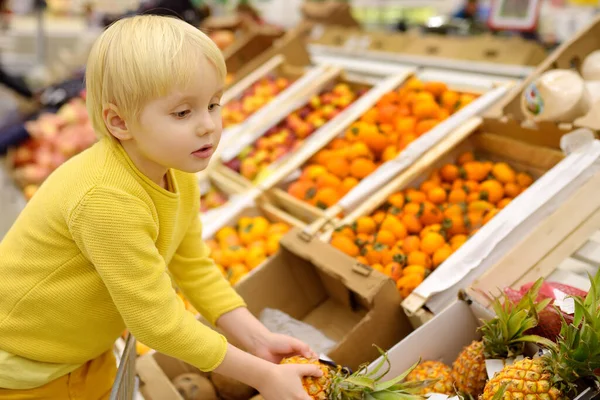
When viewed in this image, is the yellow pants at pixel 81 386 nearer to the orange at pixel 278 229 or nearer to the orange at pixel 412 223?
the orange at pixel 278 229

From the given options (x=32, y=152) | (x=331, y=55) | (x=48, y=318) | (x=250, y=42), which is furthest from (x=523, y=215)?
(x=32, y=152)

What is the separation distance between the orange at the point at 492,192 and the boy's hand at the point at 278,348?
1.06 metres

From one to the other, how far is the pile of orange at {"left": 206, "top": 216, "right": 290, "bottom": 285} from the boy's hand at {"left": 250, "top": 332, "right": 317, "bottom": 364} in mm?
705

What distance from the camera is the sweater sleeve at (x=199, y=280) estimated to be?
4.80 ft

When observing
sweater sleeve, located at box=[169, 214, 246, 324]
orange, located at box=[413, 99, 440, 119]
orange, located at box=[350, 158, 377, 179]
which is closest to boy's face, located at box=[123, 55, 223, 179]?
sweater sleeve, located at box=[169, 214, 246, 324]

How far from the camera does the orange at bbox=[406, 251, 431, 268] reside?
71.9 inches

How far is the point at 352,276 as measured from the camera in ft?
5.40

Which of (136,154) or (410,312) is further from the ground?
(136,154)

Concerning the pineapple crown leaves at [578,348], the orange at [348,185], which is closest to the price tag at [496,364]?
the pineapple crown leaves at [578,348]

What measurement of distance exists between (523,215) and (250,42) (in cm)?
303

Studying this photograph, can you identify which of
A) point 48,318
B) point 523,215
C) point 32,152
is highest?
point 48,318

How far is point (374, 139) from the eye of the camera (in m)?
2.54

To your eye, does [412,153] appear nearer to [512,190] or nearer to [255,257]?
[512,190]

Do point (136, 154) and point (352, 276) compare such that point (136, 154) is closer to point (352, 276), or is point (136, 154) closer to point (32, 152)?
point (352, 276)
